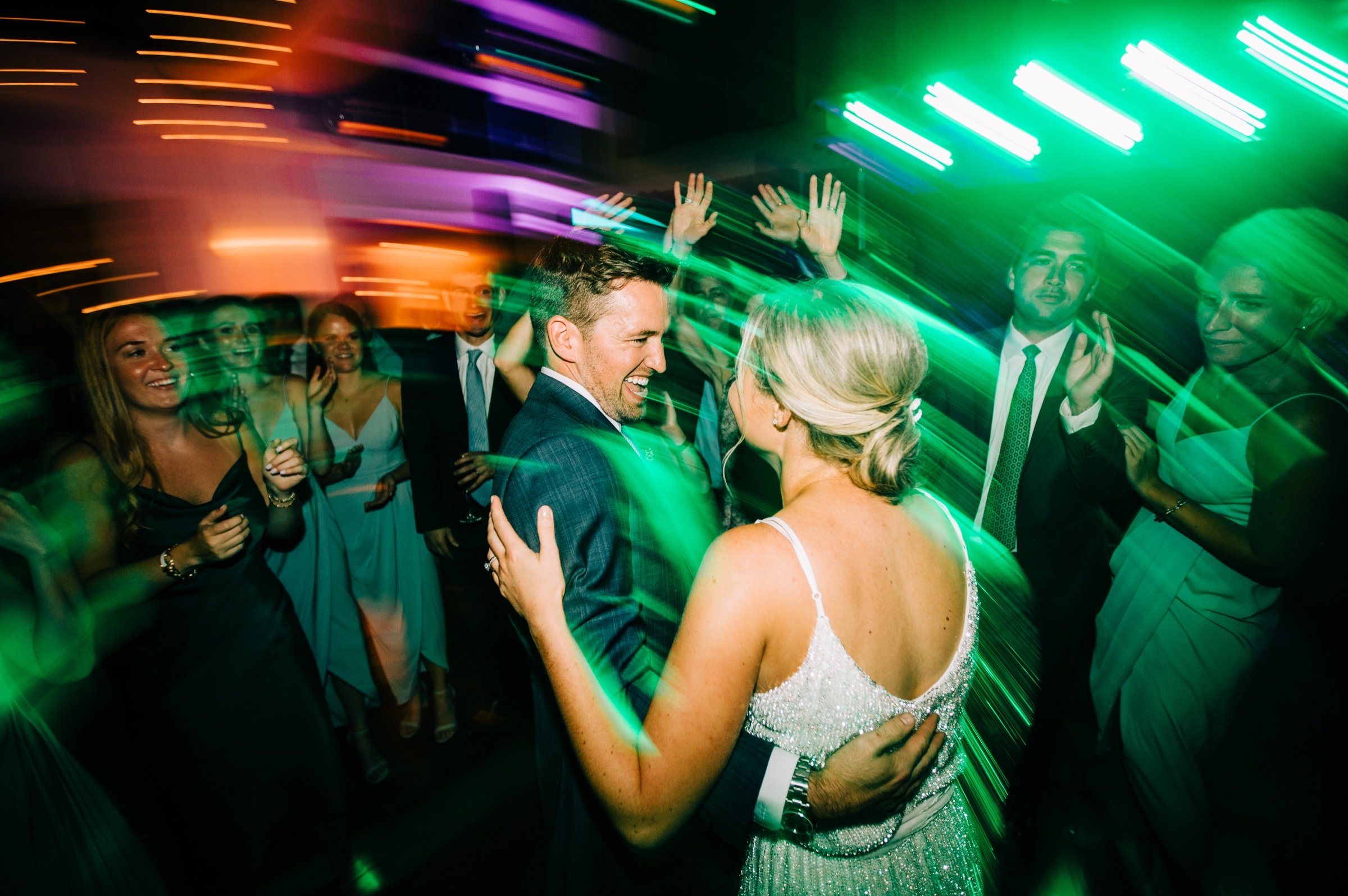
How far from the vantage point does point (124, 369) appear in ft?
5.61

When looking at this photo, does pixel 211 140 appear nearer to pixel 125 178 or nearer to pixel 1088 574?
pixel 125 178

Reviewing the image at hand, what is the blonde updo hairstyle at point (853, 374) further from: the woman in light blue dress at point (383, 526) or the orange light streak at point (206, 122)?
the orange light streak at point (206, 122)

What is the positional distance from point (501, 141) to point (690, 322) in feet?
14.8

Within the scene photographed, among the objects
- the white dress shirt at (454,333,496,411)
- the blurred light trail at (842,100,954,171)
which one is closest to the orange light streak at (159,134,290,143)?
the white dress shirt at (454,333,496,411)

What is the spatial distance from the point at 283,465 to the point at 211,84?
5.25 metres

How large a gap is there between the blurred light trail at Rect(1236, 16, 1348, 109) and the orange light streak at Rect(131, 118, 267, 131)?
288 inches

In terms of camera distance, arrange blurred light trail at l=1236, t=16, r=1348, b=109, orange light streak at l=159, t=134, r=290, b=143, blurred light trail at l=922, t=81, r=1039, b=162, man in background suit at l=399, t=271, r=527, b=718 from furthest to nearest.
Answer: orange light streak at l=159, t=134, r=290, b=143
blurred light trail at l=922, t=81, r=1039, b=162
man in background suit at l=399, t=271, r=527, b=718
blurred light trail at l=1236, t=16, r=1348, b=109

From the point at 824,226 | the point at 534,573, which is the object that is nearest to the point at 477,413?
the point at 824,226

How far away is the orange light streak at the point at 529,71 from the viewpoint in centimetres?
548

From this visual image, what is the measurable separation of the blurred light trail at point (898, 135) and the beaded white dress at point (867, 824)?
369 cm

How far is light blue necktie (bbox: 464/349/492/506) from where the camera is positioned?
2.99 meters

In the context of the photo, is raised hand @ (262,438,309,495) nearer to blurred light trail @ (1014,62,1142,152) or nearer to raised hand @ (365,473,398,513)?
raised hand @ (365,473,398,513)

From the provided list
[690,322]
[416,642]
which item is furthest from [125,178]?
[690,322]

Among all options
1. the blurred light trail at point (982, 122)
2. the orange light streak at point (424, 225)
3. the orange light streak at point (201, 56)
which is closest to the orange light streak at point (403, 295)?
the orange light streak at point (424, 225)
